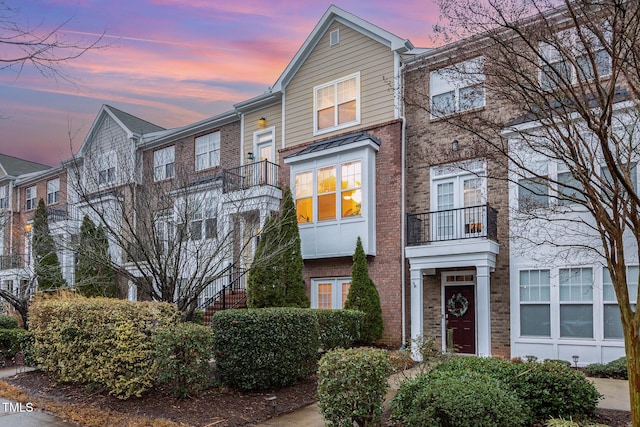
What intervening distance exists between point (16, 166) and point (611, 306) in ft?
109

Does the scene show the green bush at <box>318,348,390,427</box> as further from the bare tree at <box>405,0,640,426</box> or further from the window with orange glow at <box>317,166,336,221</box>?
the window with orange glow at <box>317,166,336,221</box>

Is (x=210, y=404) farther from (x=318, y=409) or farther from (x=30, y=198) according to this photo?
(x=30, y=198)

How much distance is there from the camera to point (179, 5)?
937 cm

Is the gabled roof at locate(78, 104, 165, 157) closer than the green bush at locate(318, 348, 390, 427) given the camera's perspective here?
No

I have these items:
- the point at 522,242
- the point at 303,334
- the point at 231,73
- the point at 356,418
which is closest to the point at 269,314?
the point at 303,334

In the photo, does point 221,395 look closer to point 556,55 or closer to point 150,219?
point 150,219

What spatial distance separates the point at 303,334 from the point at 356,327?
2680 mm

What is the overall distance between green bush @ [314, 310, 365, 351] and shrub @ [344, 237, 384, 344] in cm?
212

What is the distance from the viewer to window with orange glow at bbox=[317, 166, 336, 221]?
1503 cm

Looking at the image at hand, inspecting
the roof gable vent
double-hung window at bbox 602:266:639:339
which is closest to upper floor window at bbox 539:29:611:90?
double-hung window at bbox 602:266:639:339

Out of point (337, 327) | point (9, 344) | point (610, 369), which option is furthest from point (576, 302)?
point (9, 344)

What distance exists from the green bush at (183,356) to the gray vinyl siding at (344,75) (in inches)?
348
